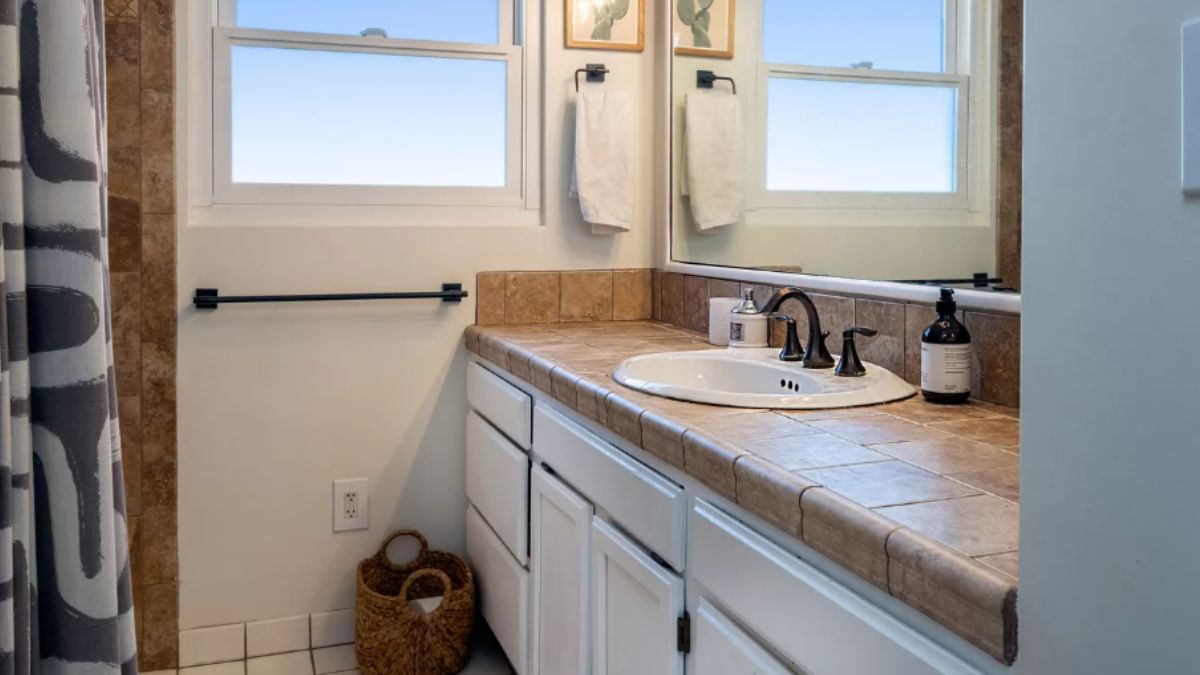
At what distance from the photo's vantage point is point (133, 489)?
248 centimetres

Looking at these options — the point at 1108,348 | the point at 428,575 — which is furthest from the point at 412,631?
the point at 1108,348

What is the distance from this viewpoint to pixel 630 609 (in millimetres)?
1584

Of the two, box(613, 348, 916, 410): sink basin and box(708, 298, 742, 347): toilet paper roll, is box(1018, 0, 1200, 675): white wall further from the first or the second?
box(708, 298, 742, 347): toilet paper roll

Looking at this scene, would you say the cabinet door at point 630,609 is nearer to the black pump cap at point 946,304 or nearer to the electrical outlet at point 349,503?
the black pump cap at point 946,304

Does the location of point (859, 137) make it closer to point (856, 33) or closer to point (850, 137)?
point (850, 137)

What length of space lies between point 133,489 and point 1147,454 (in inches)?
93.7

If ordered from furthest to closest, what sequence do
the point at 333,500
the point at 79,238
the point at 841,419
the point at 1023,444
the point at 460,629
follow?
1. the point at 333,500
2. the point at 460,629
3. the point at 841,419
4. the point at 79,238
5. the point at 1023,444

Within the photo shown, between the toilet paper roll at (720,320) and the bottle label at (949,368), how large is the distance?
73 cm

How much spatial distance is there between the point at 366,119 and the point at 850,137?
1.29 meters

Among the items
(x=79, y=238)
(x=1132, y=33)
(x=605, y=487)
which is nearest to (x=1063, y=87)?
(x=1132, y=33)

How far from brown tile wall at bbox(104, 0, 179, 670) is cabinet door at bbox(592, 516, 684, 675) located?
130cm

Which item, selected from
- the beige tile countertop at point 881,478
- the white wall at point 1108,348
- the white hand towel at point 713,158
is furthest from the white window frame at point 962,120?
the white wall at point 1108,348

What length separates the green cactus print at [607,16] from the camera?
2.76 metres

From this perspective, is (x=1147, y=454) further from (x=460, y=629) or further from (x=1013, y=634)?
(x=460, y=629)
